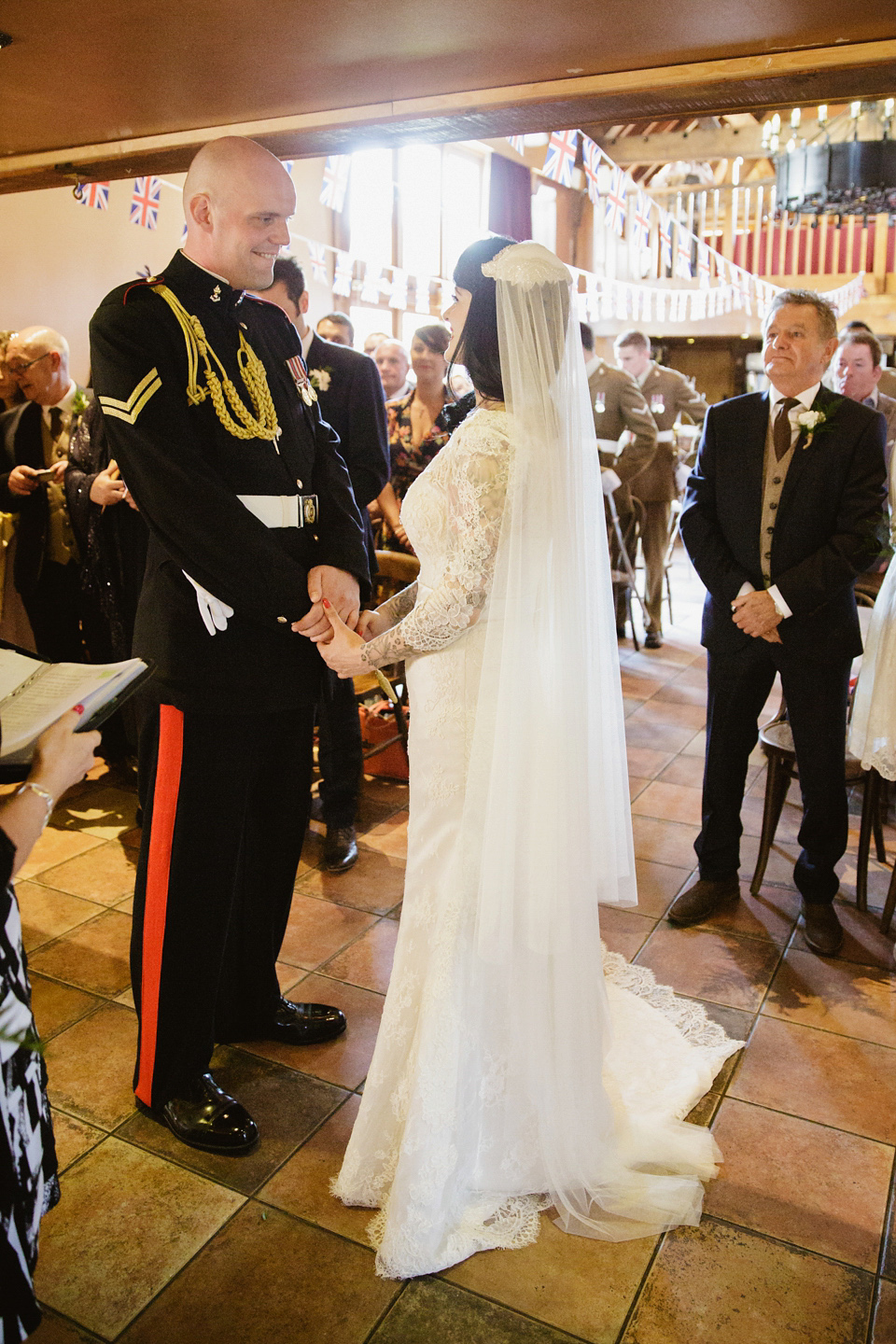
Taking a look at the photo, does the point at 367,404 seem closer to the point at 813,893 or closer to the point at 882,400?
the point at 813,893

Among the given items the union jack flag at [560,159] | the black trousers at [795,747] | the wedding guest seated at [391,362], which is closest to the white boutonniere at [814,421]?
the black trousers at [795,747]

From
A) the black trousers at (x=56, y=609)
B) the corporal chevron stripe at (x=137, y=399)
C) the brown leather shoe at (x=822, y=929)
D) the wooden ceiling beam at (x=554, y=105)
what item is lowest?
the brown leather shoe at (x=822, y=929)

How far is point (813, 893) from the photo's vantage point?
3.18m

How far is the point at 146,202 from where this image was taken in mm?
5684

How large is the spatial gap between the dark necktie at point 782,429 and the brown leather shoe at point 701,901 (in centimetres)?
137

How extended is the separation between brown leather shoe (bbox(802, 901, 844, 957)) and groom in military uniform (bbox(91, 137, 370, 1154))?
1727mm

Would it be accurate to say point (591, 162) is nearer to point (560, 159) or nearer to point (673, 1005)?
point (560, 159)

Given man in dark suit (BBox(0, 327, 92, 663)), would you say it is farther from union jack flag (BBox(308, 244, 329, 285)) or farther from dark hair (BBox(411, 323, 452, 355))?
union jack flag (BBox(308, 244, 329, 285))

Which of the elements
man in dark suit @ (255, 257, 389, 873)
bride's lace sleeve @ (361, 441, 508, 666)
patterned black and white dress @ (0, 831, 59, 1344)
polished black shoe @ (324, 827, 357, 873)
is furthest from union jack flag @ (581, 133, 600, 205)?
patterned black and white dress @ (0, 831, 59, 1344)

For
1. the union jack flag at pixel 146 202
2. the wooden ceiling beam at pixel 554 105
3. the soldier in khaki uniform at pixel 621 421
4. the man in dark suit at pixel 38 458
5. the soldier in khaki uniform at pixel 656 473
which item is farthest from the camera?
the soldier in khaki uniform at pixel 656 473

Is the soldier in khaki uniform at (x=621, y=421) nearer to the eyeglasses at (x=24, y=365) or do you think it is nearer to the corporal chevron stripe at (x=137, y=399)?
the eyeglasses at (x=24, y=365)

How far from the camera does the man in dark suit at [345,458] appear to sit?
11.6 feet

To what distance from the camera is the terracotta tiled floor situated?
1.78m

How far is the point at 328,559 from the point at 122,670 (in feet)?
2.93
